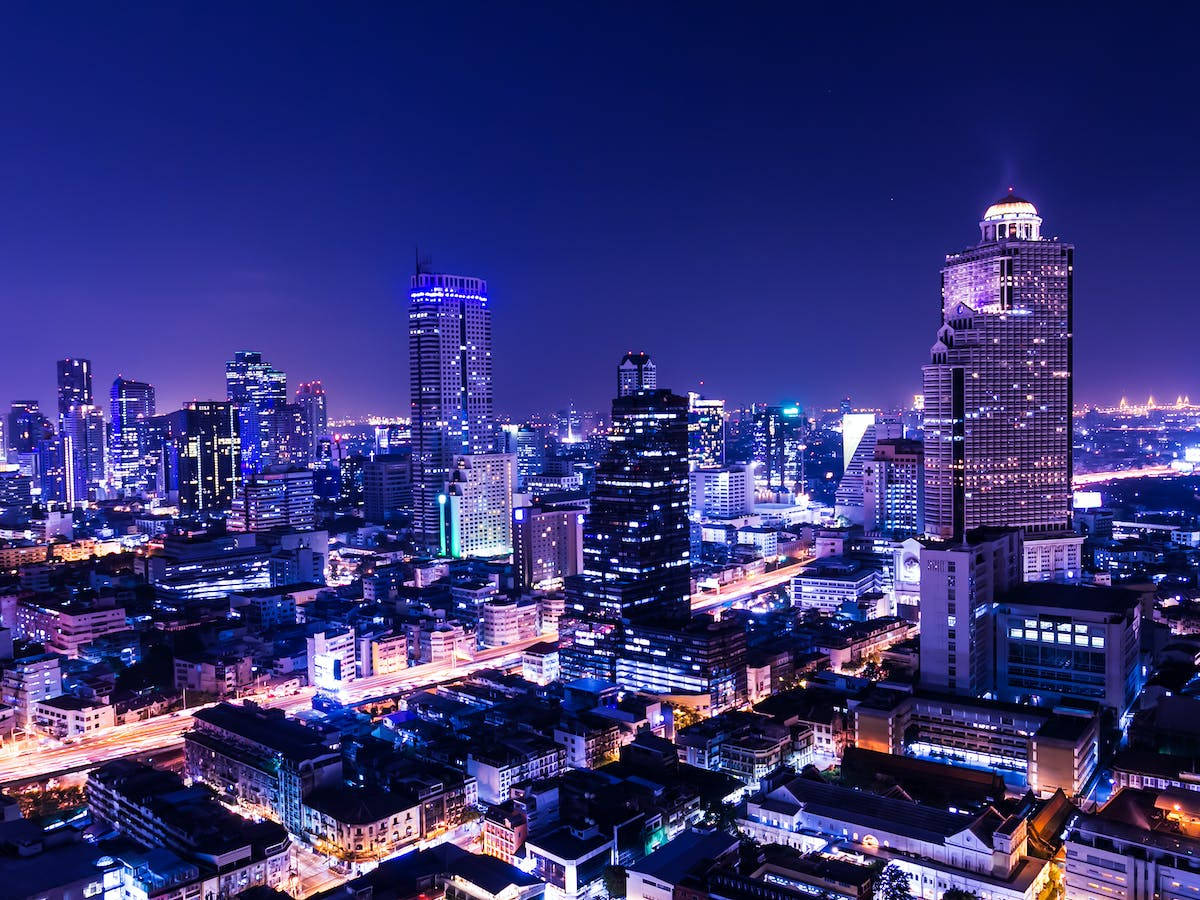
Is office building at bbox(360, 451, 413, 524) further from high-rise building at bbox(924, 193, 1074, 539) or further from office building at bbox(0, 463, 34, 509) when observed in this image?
high-rise building at bbox(924, 193, 1074, 539)

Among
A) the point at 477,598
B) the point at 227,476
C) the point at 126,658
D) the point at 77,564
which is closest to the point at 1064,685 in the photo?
the point at 477,598

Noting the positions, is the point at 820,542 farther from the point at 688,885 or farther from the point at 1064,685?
the point at 688,885

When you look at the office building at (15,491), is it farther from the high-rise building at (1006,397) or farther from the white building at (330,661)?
the high-rise building at (1006,397)

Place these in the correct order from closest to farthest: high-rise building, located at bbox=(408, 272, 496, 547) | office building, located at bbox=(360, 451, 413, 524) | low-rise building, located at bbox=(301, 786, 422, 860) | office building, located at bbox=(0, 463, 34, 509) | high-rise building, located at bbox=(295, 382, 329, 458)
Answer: low-rise building, located at bbox=(301, 786, 422, 860) < high-rise building, located at bbox=(408, 272, 496, 547) < office building, located at bbox=(360, 451, 413, 524) < office building, located at bbox=(0, 463, 34, 509) < high-rise building, located at bbox=(295, 382, 329, 458)

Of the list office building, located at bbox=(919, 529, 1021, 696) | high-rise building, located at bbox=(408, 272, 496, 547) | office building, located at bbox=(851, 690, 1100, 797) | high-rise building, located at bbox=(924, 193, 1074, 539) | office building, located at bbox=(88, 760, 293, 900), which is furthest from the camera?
high-rise building, located at bbox=(408, 272, 496, 547)

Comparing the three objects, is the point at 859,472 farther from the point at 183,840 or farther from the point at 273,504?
the point at 183,840

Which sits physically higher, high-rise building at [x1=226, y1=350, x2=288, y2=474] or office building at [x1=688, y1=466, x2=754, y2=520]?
high-rise building at [x1=226, y1=350, x2=288, y2=474]

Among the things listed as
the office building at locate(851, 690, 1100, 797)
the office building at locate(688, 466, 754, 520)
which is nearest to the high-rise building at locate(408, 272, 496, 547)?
the office building at locate(688, 466, 754, 520)
